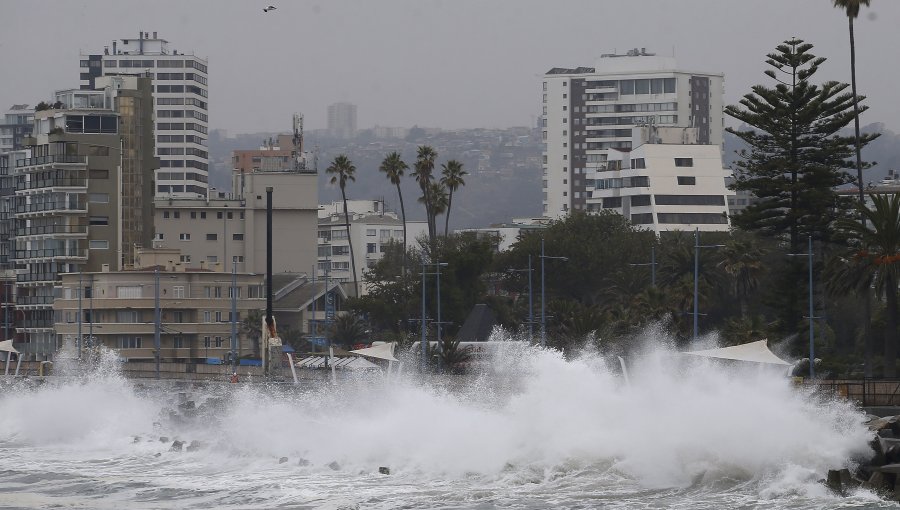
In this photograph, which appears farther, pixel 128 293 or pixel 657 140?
pixel 657 140

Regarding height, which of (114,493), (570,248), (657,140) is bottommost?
(114,493)

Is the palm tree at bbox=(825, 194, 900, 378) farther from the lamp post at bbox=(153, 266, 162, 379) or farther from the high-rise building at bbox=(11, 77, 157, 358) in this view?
the high-rise building at bbox=(11, 77, 157, 358)

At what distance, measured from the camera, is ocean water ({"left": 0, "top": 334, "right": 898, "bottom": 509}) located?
132ft

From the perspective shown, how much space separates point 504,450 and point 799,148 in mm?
33760

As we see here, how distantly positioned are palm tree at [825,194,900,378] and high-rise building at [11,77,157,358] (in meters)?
59.7

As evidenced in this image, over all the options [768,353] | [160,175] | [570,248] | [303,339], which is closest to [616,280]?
[570,248]

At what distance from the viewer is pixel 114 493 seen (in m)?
44.1

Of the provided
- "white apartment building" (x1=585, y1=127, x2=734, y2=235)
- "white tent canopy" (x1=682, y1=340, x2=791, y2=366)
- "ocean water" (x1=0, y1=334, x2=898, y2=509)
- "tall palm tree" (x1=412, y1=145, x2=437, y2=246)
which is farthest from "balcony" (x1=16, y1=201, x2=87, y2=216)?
"white tent canopy" (x1=682, y1=340, x2=791, y2=366)

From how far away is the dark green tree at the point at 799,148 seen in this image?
73.8m

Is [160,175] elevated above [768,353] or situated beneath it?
elevated above

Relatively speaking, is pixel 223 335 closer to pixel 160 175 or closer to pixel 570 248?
pixel 570 248

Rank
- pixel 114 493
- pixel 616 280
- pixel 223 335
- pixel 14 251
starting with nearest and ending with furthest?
pixel 114 493, pixel 616 280, pixel 223 335, pixel 14 251

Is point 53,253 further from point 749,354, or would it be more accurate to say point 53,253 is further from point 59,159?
point 749,354

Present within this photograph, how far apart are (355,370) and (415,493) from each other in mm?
41454
